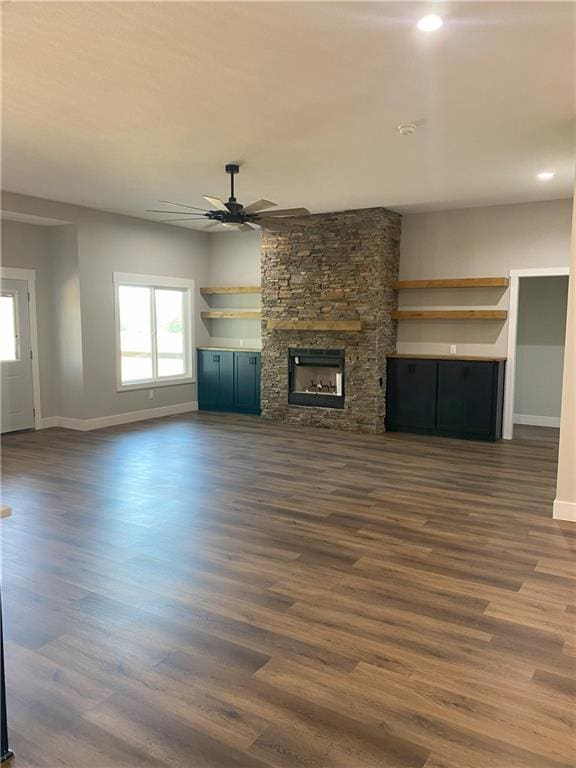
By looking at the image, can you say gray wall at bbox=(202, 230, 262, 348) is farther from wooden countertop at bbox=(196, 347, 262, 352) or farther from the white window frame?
the white window frame

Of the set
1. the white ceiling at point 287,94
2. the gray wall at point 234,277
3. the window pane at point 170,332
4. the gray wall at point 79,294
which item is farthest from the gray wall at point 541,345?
the gray wall at point 79,294

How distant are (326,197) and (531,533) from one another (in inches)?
180

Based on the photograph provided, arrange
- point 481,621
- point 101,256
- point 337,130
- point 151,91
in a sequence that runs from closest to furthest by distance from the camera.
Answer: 1. point 481,621
2. point 151,91
3. point 337,130
4. point 101,256

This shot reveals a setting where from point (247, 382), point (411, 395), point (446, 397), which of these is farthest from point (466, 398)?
point (247, 382)

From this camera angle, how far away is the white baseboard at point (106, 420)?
7922 millimetres

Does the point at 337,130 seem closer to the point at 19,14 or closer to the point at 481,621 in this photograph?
the point at 19,14

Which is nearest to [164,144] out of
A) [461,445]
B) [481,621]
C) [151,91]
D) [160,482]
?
[151,91]

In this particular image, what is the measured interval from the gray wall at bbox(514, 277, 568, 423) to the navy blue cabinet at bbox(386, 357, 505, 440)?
1208mm

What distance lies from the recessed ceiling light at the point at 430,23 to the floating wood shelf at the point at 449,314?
4891 millimetres

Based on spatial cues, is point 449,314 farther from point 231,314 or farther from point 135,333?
point 135,333

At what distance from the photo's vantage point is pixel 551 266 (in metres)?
7.02

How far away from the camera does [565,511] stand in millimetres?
4422

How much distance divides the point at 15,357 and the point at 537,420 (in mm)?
7536

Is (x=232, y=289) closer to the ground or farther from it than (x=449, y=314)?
farther from it
